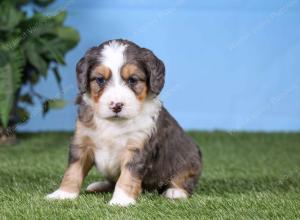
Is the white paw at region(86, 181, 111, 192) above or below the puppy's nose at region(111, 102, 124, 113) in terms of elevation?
below

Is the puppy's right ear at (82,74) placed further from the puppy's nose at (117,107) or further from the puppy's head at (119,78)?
the puppy's nose at (117,107)

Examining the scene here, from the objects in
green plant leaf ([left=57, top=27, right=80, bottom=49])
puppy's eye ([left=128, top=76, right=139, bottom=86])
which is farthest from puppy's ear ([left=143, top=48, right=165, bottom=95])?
green plant leaf ([left=57, top=27, right=80, bottom=49])

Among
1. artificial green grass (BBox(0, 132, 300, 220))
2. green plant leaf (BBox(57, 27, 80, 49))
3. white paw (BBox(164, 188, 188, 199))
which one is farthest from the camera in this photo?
green plant leaf (BBox(57, 27, 80, 49))

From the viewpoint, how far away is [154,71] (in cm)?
402

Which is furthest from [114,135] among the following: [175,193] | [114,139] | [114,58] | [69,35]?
[69,35]

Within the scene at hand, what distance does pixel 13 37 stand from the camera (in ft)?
24.2

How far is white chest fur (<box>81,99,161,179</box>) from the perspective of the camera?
13.4ft

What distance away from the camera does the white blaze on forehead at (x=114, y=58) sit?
388 centimetres

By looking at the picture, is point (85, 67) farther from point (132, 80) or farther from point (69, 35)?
point (69, 35)

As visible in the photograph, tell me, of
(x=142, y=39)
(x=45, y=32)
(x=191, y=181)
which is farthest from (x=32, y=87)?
(x=191, y=181)

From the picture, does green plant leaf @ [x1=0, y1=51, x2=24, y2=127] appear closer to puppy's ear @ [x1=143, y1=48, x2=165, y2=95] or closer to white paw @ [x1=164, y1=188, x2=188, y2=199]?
white paw @ [x1=164, y1=188, x2=188, y2=199]

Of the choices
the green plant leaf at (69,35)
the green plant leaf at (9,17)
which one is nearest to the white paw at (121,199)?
the green plant leaf at (9,17)

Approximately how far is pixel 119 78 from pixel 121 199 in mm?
718

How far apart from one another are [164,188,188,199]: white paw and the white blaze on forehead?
0.90m
